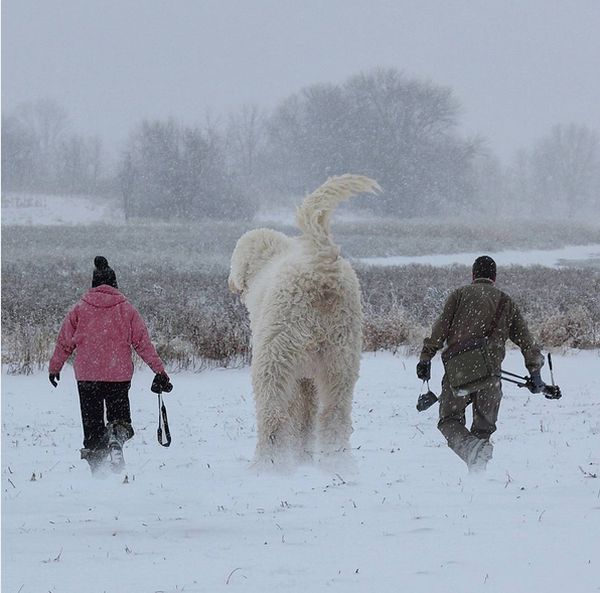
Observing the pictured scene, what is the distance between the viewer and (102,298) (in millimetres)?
5438

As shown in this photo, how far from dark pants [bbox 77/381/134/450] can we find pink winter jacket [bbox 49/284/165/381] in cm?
6

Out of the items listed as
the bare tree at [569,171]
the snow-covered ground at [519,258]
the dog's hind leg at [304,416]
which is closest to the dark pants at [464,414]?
the dog's hind leg at [304,416]

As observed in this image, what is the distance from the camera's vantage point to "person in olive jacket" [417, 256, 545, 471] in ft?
17.5

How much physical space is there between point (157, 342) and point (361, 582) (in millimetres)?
6801

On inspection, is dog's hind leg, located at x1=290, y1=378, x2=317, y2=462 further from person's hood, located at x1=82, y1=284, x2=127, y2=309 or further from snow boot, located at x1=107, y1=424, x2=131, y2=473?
person's hood, located at x1=82, y1=284, x2=127, y2=309

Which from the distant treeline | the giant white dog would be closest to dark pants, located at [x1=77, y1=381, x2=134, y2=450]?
the giant white dog

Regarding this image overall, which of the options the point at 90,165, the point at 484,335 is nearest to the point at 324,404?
the point at 484,335

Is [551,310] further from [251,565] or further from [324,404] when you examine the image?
[251,565]

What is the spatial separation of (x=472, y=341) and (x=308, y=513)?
1598 mm

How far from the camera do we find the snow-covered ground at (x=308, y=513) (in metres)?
3.54

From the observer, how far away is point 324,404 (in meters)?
5.43

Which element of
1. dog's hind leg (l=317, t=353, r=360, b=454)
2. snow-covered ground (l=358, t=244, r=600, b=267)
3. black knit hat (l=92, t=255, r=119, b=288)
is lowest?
snow-covered ground (l=358, t=244, r=600, b=267)

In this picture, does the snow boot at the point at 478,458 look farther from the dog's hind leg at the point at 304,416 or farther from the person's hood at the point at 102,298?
the person's hood at the point at 102,298

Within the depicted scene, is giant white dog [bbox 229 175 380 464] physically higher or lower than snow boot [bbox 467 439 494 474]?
higher
